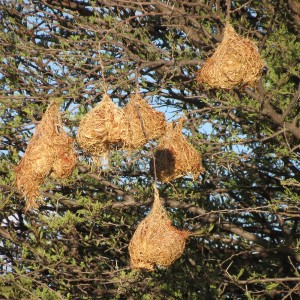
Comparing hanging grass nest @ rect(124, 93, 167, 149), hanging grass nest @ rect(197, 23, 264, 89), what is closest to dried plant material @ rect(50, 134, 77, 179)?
hanging grass nest @ rect(124, 93, 167, 149)

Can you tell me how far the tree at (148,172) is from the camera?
21.5ft

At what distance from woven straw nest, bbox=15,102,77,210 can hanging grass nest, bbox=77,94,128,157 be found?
393 millimetres

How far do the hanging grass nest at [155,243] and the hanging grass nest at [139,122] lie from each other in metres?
0.47

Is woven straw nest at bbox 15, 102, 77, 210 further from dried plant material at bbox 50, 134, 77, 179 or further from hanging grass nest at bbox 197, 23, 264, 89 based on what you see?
hanging grass nest at bbox 197, 23, 264, 89

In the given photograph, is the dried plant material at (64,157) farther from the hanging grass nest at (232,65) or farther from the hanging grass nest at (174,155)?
the hanging grass nest at (232,65)

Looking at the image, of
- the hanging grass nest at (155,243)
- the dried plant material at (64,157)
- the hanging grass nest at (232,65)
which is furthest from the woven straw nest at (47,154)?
the hanging grass nest at (232,65)

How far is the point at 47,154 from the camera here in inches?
199

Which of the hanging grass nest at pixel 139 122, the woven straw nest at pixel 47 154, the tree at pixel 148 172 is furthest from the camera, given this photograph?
the tree at pixel 148 172

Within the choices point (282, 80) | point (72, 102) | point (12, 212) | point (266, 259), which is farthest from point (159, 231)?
point (12, 212)

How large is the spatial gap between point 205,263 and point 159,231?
262cm

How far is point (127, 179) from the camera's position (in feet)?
24.5

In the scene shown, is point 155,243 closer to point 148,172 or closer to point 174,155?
point 174,155

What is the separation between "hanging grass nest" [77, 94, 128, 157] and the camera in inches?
180

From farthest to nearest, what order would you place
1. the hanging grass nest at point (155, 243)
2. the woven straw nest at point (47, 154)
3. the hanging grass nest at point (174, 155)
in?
the hanging grass nest at point (174, 155), the hanging grass nest at point (155, 243), the woven straw nest at point (47, 154)
